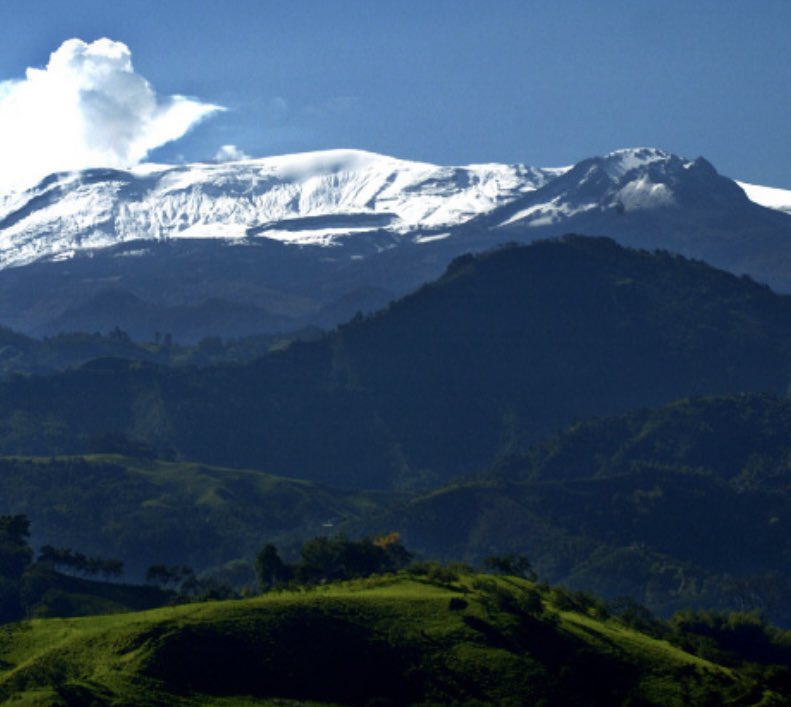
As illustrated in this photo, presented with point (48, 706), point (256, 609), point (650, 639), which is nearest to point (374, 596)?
point (256, 609)

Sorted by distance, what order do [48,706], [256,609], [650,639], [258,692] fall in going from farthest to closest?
[650,639]
[256,609]
[258,692]
[48,706]

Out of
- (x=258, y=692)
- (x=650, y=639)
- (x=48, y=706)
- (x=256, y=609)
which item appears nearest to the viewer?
(x=48, y=706)

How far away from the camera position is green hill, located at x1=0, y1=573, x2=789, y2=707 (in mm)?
168875

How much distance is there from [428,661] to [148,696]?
2878cm

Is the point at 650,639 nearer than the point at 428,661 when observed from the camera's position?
No

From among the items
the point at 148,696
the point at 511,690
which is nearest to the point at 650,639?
the point at 511,690

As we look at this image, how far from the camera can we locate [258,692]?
169m

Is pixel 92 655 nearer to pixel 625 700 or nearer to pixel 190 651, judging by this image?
pixel 190 651

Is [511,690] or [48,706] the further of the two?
[511,690]

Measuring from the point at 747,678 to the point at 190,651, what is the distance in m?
53.3

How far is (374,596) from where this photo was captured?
7534 inches

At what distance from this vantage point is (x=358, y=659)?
581 ft

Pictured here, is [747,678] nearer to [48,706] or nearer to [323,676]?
[323,676]

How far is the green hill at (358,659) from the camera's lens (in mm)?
168875
